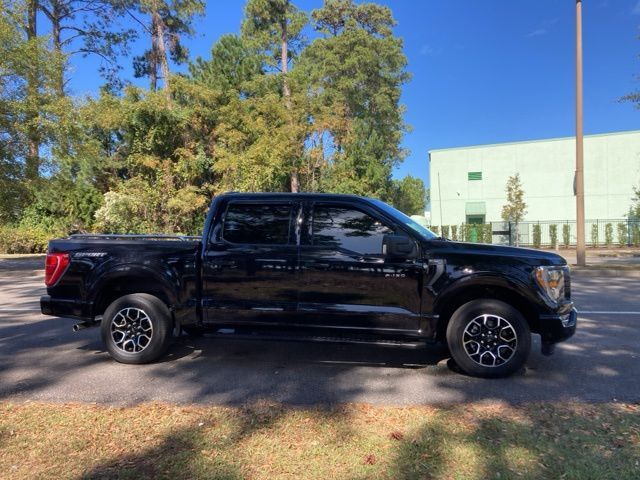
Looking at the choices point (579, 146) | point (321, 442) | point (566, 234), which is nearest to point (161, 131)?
point (579, 146)

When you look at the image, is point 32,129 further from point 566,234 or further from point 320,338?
point 566,234

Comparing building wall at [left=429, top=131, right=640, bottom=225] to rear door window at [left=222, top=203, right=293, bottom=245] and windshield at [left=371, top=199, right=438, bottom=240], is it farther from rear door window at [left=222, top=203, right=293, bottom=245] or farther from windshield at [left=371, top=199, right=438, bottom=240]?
rear door window at [left=222, top=203, right=293, bottom=245]

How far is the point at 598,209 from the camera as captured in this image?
129 ft

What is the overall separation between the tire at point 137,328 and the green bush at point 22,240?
24.3 m

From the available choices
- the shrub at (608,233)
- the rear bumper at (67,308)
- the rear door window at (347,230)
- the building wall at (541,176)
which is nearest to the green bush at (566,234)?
the shrub at (608,233)

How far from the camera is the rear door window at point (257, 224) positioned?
5.29 meters

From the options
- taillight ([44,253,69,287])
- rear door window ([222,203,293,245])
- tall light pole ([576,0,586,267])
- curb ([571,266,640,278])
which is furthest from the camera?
tall light pole ([576,0,586,267])

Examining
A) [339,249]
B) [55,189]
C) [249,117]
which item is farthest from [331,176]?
[339,249]

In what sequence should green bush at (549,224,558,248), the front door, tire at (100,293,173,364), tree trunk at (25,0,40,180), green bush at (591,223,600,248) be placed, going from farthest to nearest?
green bush at (591,223,600,248), green bush at (549,224,558,248), tree trunk at (25,0,40,180), tire at (100,293,173,364), the front door

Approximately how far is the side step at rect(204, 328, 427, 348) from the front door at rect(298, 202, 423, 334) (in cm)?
11

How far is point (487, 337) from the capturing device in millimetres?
4871

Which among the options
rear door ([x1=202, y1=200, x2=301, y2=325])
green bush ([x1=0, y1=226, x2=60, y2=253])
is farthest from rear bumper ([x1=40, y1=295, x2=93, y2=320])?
green bush ([x1=0, y1=226, x2=60, y2=253])

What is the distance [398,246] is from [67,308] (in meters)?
3.78

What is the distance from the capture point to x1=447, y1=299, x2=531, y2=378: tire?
15.8 ft
